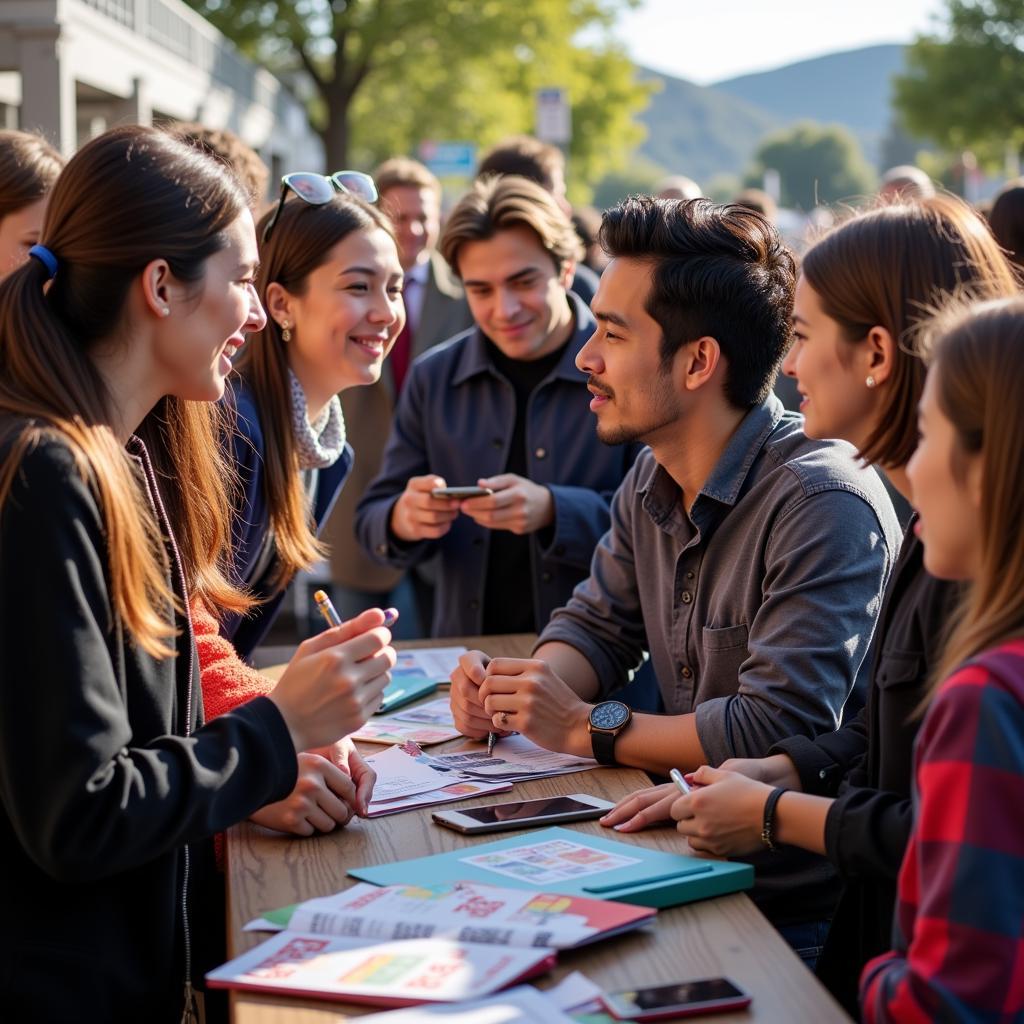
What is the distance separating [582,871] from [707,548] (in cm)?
100

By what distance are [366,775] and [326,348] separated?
155cm

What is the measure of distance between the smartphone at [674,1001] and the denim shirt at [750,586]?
0.85 metres

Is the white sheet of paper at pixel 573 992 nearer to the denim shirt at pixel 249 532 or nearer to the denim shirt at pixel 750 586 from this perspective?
the denim shirt at pixel 750 586

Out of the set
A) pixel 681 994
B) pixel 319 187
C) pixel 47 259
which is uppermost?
pixel 319 187

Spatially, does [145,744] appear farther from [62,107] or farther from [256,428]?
[62,107]

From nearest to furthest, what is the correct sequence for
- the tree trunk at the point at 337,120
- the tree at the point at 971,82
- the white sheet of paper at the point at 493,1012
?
the white sheet of paper at the point at 493,1012 → the tree trunk at the point at 337,120 → the tree at the point at 971,82

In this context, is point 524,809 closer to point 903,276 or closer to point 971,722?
point 971,722

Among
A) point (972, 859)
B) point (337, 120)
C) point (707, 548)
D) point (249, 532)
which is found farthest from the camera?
point (337, 120)

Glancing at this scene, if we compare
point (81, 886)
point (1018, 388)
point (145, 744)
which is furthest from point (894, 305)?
point (81, 886)

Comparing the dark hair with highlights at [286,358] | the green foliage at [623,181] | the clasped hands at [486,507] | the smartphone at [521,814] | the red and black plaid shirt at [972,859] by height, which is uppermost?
the green foliage at [623,181]

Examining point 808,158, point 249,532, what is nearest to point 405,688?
point 249,532

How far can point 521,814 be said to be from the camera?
2.29m

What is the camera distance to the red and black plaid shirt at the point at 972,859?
1.47 metres

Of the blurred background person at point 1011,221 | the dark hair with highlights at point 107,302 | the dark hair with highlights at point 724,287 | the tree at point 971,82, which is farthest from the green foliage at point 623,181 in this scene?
the dark hair with highlights at point 107,302
